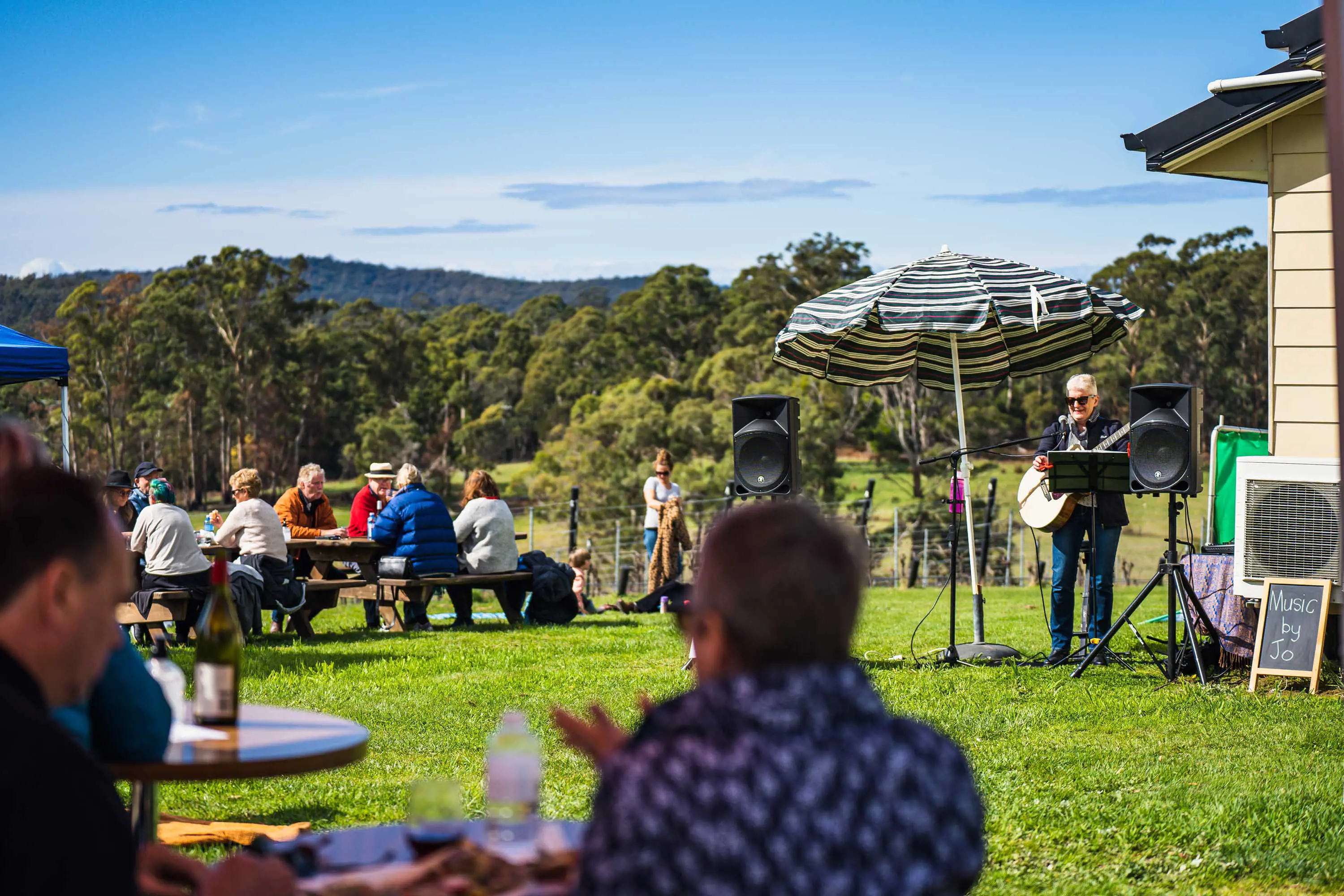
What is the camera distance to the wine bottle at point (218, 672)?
97.8 inches

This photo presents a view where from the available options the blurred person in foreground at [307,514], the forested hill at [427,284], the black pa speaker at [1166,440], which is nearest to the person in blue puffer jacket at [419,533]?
the blurred person in foreground at [307,514]

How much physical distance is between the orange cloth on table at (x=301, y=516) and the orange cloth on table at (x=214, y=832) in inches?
230

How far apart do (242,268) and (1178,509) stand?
146ft

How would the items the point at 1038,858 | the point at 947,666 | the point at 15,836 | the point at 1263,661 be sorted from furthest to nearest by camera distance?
the point at 947,666
the point at 1263,661
the point at 1038,858
the point at 15,836

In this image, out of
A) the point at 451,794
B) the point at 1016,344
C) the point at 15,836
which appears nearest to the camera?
the point at 15,836

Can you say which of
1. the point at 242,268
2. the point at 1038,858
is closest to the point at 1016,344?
the point at 1038,858

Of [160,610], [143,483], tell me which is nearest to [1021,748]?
[160,610]

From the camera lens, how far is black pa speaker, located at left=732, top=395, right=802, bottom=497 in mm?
7715

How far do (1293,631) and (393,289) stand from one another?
16507cm

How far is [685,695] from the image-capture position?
1.73m

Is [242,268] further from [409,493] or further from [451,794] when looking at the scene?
[451,794]

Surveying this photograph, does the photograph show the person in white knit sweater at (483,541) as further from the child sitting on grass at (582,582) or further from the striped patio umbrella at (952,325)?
the striped patio umbrella at (952,325)

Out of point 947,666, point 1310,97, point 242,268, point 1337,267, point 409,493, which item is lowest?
point 947,666

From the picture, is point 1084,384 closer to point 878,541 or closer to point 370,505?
point 370,505
